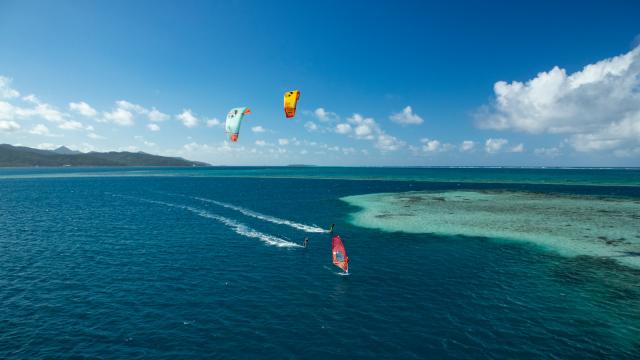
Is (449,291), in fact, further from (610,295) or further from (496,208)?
(496,208)

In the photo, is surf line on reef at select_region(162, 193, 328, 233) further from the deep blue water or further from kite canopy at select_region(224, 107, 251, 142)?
kite canopy at select_region(224, 107, 251, 142)

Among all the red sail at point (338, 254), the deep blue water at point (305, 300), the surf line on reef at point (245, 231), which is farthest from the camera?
the surf line on reef at point (245, 231)

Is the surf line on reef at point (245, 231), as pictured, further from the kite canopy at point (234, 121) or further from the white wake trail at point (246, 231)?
the kite canopy at point (234, 121)

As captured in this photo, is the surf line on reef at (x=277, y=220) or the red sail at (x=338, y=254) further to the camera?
the surf line on reef at (x=277, y=220)

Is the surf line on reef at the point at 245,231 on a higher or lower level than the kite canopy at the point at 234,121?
lower

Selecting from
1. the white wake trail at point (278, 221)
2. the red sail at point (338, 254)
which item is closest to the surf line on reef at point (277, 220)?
the white wake trail at point (278, 221)

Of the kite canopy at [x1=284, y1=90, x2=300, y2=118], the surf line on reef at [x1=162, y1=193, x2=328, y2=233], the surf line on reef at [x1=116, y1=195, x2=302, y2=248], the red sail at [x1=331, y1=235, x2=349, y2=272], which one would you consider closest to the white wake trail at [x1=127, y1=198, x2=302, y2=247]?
the surf line on reef at [x1=116, y1=195, x2=302, y2=248]
